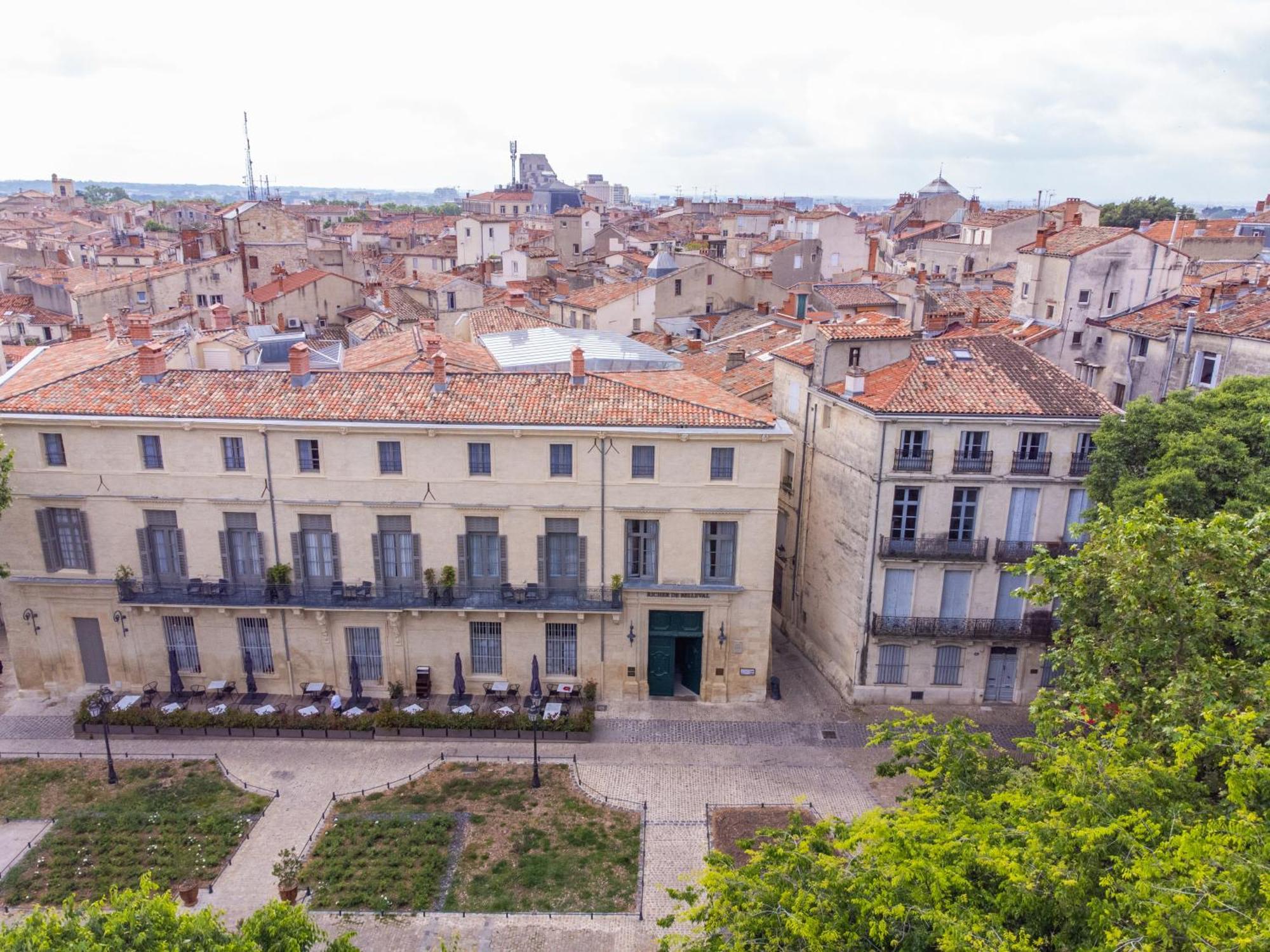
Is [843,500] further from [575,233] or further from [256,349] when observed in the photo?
[575,233]

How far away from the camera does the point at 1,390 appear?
34.2 meters

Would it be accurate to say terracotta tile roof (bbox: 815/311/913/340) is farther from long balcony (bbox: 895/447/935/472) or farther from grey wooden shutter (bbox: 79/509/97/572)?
grey wooden shutter (bbox: 79/509/97/572)

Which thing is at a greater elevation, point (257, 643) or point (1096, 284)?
point (1096, 284)

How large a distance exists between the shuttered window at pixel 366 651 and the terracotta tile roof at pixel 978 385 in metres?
19.7

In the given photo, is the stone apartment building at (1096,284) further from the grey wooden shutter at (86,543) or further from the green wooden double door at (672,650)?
the grey wooden shutter at (86,543)

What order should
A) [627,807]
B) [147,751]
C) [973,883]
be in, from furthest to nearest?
[147,751]
[627,807]
[973,883]

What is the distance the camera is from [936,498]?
108 feet

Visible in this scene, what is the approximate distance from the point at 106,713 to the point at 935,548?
29404mm

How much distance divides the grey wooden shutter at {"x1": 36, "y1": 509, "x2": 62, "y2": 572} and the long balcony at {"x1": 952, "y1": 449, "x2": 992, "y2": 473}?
32366 millimetres

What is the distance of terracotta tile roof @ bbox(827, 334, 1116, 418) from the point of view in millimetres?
32000

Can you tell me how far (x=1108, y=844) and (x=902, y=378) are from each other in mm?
20465

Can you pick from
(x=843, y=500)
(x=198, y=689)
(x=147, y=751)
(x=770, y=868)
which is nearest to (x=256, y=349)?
(x=198, y=689)

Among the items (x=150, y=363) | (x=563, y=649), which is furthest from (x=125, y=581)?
(x=563, y=649)

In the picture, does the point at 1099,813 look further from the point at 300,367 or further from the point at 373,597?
the point at 300,367
